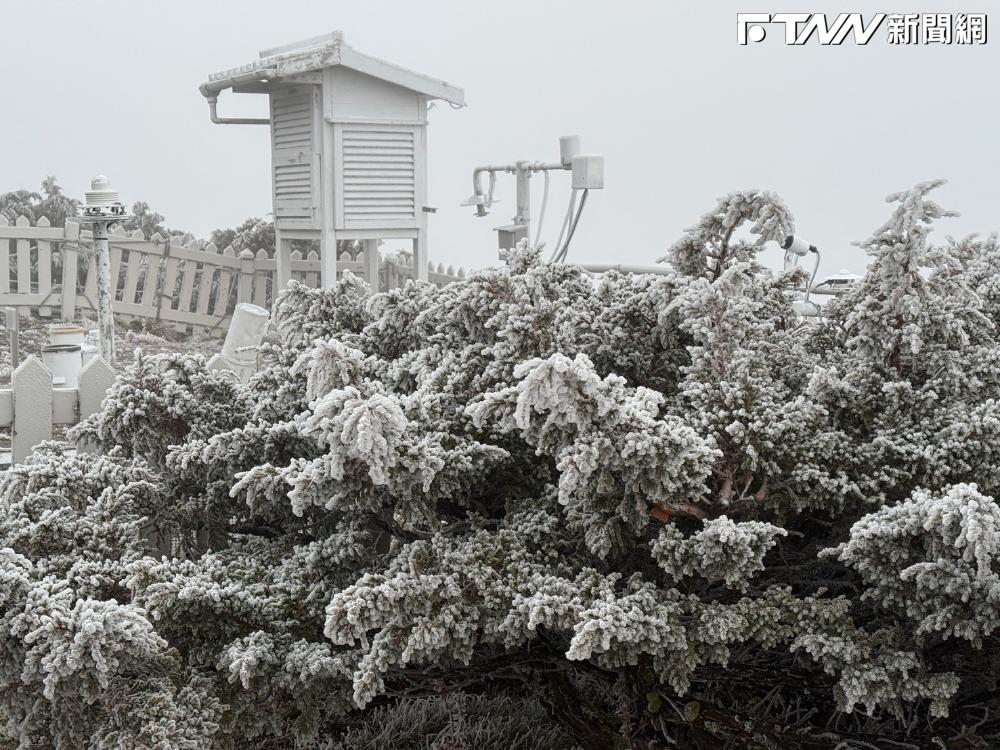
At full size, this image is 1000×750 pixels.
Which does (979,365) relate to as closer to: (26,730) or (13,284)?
(26,730)

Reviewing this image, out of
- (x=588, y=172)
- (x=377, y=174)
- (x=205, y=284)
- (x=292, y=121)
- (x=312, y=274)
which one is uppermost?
(x=292, y=121)

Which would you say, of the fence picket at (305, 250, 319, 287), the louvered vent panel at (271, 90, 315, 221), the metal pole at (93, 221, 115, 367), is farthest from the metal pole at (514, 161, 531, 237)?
the fence picket at (305, 250, 319, 287)

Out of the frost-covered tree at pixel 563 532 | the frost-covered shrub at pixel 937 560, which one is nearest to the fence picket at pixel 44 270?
the frost-covered tree at pixel 563 532

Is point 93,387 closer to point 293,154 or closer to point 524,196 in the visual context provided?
point 524,196

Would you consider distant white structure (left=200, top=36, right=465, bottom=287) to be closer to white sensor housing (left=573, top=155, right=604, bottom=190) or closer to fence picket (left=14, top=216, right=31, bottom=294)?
fence picket (left=14, top=216, right=31, bottom=294)

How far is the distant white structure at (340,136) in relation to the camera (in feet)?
32.7

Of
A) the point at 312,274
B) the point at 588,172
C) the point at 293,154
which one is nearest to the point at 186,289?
the point at 312,274

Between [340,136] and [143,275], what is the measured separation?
3647mm

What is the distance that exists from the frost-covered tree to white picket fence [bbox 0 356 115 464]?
1.07 meters

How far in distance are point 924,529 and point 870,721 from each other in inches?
35.1

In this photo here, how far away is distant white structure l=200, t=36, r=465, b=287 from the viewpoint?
32.7ft

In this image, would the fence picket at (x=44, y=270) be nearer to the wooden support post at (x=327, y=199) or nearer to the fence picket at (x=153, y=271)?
the fence picket at (x=153, y=271)

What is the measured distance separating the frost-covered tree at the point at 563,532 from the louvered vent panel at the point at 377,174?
6985 mm

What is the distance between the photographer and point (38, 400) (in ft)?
14.8
